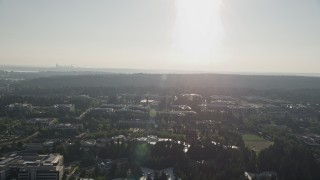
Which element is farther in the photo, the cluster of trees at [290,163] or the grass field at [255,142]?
the grass field at [255,142]

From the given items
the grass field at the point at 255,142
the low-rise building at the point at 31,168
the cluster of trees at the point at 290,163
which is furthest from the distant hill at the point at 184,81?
the cluster of trees at the point at 290,163

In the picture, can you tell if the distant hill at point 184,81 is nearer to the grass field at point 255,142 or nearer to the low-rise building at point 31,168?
the grass field at point 255,142

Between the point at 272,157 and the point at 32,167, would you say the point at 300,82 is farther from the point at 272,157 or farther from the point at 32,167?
the point at 32,167

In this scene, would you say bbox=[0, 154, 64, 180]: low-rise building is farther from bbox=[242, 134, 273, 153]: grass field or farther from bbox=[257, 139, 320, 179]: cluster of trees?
bbox=[242, 134, 273, 153]: grass field

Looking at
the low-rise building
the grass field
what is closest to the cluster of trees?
the grass field

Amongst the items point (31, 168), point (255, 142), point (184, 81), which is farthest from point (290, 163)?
point (184, 81)

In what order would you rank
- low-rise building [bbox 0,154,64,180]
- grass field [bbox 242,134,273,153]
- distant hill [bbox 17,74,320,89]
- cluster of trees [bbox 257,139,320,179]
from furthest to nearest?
distant hill [bbox 17,74,320,89] → grass field [bbox 242,134,273,153] → cluster of trees [bbox 257,139,320,179] → low-rise building [bbox 0,154,64,180]

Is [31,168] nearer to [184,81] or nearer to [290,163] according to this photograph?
[290,163]
